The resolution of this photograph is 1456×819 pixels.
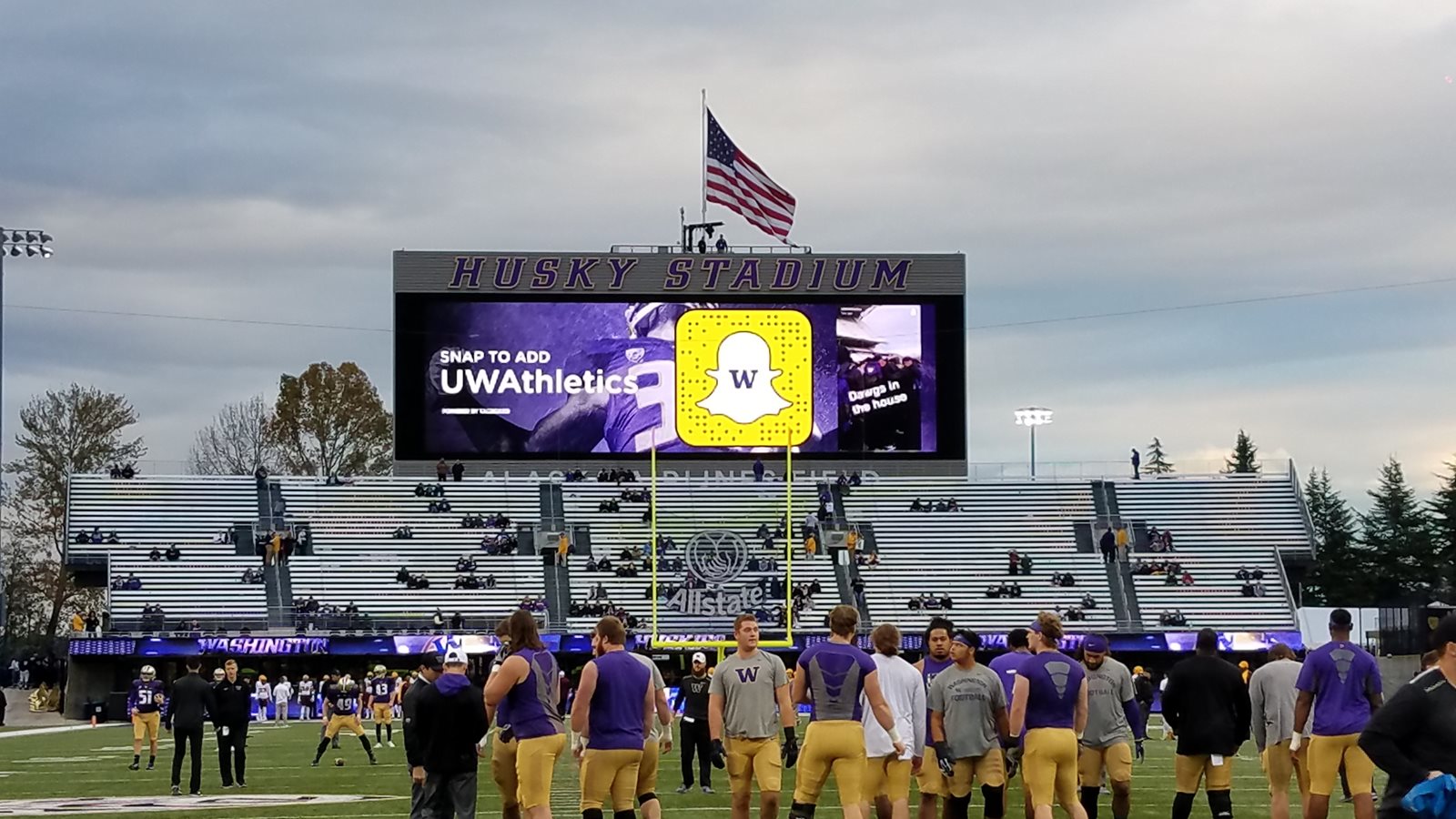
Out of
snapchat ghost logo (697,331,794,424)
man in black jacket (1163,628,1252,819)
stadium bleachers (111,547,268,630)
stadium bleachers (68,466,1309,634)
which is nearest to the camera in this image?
man in black jacket (1163,628,1252,819)

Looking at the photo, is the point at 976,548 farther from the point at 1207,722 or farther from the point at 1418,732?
the point at 1418,732

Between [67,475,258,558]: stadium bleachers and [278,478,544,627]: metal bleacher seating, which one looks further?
[67,475,258,558]: stadium bleachers

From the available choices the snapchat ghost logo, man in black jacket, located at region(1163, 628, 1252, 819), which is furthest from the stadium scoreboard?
man in black jacket, located at region(1163, 628, 1252, 819)

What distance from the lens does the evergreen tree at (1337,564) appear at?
Answer: 80625mm

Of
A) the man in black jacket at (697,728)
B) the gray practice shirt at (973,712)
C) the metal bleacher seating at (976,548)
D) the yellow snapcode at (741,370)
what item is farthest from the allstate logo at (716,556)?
the gray practice shirt at (973,712)

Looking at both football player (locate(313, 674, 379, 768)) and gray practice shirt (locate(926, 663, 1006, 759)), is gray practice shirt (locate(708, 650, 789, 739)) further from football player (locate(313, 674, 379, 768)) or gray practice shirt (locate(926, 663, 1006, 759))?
football player (locate(313, 674, 379, 768))

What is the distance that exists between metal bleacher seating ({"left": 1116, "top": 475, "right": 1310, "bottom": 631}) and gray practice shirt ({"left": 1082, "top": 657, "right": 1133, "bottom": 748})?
35.3 metres

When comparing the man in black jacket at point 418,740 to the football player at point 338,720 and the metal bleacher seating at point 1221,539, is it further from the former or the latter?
the metal bleacher seating at point 1221,539

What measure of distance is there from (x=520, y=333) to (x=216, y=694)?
1164 inches

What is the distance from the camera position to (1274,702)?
15273 millimetres

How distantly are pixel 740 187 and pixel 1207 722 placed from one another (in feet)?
122

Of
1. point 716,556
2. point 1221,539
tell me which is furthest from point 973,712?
point 1221,539

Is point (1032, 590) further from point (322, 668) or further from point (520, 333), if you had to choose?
point (322, 668)

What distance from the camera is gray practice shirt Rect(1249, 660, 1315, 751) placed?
15.2m
